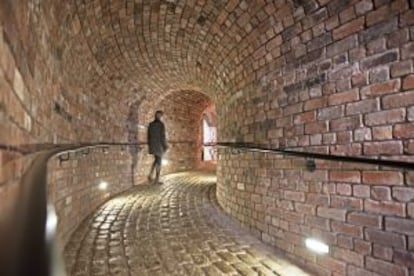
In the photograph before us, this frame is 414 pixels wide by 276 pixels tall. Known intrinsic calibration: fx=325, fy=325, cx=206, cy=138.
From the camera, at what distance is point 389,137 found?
2041 millimetres

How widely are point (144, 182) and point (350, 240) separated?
235 inches

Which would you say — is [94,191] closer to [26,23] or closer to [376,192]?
[26,23]

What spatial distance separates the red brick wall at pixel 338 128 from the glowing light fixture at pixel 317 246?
5 centimetres

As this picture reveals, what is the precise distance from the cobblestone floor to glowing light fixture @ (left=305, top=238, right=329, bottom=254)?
0.23 metres

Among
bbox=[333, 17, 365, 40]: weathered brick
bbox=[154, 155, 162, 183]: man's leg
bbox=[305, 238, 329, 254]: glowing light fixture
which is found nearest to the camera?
bbox=[333, 17, 365, 40]: weathered brick

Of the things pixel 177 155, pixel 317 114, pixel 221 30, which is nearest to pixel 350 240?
pixel 317 114

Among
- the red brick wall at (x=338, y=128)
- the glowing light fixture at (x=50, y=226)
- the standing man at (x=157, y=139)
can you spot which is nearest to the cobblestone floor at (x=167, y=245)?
the red brick wall at (x=338, y=128)

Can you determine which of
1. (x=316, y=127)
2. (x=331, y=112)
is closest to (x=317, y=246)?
(x=316, y=127)

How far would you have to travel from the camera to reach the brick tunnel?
5.83 feet

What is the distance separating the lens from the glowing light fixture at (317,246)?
2.50 meters

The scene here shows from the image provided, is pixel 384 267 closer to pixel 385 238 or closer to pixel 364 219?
pixel 385 238

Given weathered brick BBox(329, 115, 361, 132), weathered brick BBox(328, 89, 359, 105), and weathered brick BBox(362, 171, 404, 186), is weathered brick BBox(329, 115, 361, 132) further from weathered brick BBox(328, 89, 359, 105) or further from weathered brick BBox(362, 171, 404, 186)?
weathered brick BBox(362, 171, 404, 186)

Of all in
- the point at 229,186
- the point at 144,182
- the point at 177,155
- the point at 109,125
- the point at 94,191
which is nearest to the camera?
the point at 229,186

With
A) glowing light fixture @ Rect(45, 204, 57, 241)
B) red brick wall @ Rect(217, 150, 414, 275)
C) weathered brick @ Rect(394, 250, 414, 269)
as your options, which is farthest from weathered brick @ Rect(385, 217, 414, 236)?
glowing light fixture @ Rect(45, 204, 57, 241)
